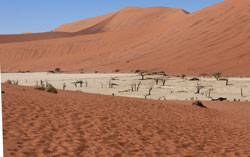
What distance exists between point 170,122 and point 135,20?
113 meters

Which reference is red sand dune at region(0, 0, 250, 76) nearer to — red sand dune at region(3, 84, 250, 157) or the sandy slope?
red sand dune at region(3, 84, 250, 157)

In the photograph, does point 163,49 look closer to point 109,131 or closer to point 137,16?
point 109,131

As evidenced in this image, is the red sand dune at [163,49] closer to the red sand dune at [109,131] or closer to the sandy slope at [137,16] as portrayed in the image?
the red sand dune at [109,131]

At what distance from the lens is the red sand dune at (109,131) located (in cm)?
737

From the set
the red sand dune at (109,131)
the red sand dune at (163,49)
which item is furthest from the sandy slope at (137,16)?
the red sand dune at (109,131)

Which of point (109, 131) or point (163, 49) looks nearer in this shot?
point (109, 131)

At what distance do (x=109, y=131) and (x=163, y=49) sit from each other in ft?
170

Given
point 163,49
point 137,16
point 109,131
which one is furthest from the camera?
point 137,16

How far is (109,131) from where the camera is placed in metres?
9.22

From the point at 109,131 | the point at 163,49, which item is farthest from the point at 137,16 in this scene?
the point at 109,131

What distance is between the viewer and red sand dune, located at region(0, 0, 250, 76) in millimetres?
49562

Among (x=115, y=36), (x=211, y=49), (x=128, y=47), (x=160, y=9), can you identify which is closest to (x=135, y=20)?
(x=160, y=9)

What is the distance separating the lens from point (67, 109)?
11.5 m

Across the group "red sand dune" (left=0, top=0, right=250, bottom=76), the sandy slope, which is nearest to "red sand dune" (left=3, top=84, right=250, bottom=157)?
"red sand dune" (left=0, top=0, right=250, bottom=76)
